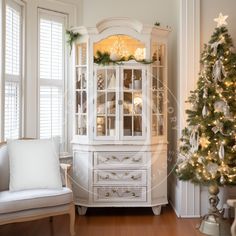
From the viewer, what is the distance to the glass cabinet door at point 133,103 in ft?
14.9

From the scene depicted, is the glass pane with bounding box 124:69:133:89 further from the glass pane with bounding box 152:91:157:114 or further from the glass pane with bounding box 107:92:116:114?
the glass pane with bounding box 152:91:157:114

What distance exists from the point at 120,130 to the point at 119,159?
1.13ft

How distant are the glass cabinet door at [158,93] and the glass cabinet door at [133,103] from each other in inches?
6.6

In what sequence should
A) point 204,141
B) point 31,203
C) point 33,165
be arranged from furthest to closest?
point 204,141, point 33,165, point 31,203

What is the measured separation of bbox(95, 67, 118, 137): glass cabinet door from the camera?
4543 millimetres

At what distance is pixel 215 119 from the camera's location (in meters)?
3.84

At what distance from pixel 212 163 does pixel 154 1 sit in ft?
8.02

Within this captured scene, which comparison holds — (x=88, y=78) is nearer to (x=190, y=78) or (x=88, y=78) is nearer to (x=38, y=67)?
(x=38, y=67)

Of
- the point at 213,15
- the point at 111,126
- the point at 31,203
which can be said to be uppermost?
the point at 213,15

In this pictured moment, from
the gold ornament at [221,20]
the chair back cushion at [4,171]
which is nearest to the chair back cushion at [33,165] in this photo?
the chair back cushion at [4,171]

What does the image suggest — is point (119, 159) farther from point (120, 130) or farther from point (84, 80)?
point (84, 80)

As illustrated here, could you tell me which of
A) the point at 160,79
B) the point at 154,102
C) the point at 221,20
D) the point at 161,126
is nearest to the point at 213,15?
the point at 221,20

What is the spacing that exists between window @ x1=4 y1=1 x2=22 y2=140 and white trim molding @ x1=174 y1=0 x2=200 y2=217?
1.95 m

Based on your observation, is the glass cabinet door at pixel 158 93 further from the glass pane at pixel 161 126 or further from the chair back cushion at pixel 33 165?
the chair back cushion at pixel 33 165
